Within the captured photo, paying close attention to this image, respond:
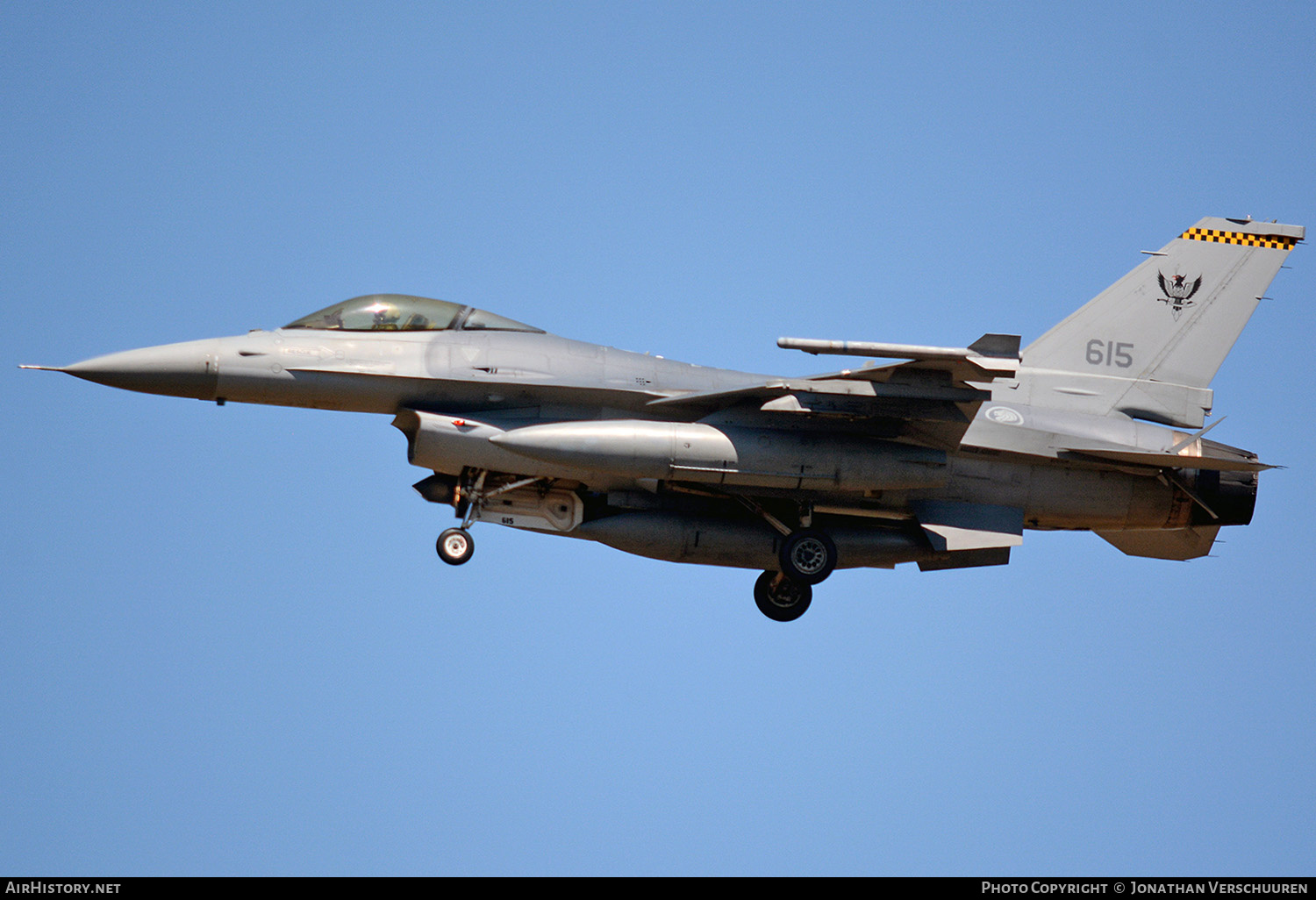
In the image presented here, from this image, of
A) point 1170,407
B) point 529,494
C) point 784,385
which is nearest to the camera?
point 784,385

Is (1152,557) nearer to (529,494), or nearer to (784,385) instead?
(784,385)

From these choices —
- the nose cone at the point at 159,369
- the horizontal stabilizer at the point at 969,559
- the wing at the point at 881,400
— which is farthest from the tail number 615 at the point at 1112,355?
the nose cone at the point at 159,369

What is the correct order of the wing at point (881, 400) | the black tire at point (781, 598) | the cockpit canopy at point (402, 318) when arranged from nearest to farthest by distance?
the wing at point (881, 400), the cockpit canopy at point (402, 318), the black tire at point (781, 598)

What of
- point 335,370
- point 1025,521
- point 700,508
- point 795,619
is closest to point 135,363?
point 335,370

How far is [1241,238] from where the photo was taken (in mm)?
17219

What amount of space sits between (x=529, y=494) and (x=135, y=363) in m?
4.15

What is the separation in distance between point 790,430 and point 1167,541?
202 inches

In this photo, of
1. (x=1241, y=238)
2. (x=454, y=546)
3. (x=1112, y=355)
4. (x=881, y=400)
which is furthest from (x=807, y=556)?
(x=1241, y=238)

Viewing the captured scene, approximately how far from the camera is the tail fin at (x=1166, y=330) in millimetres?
16625

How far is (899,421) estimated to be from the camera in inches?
586

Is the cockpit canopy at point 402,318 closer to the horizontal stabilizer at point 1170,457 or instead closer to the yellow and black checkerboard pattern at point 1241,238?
the horizontal stabilizer at point 1170,457

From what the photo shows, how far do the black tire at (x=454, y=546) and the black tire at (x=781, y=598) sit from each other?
11.7 feet

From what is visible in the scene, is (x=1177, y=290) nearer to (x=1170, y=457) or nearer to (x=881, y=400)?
(x=1170, y=457)
